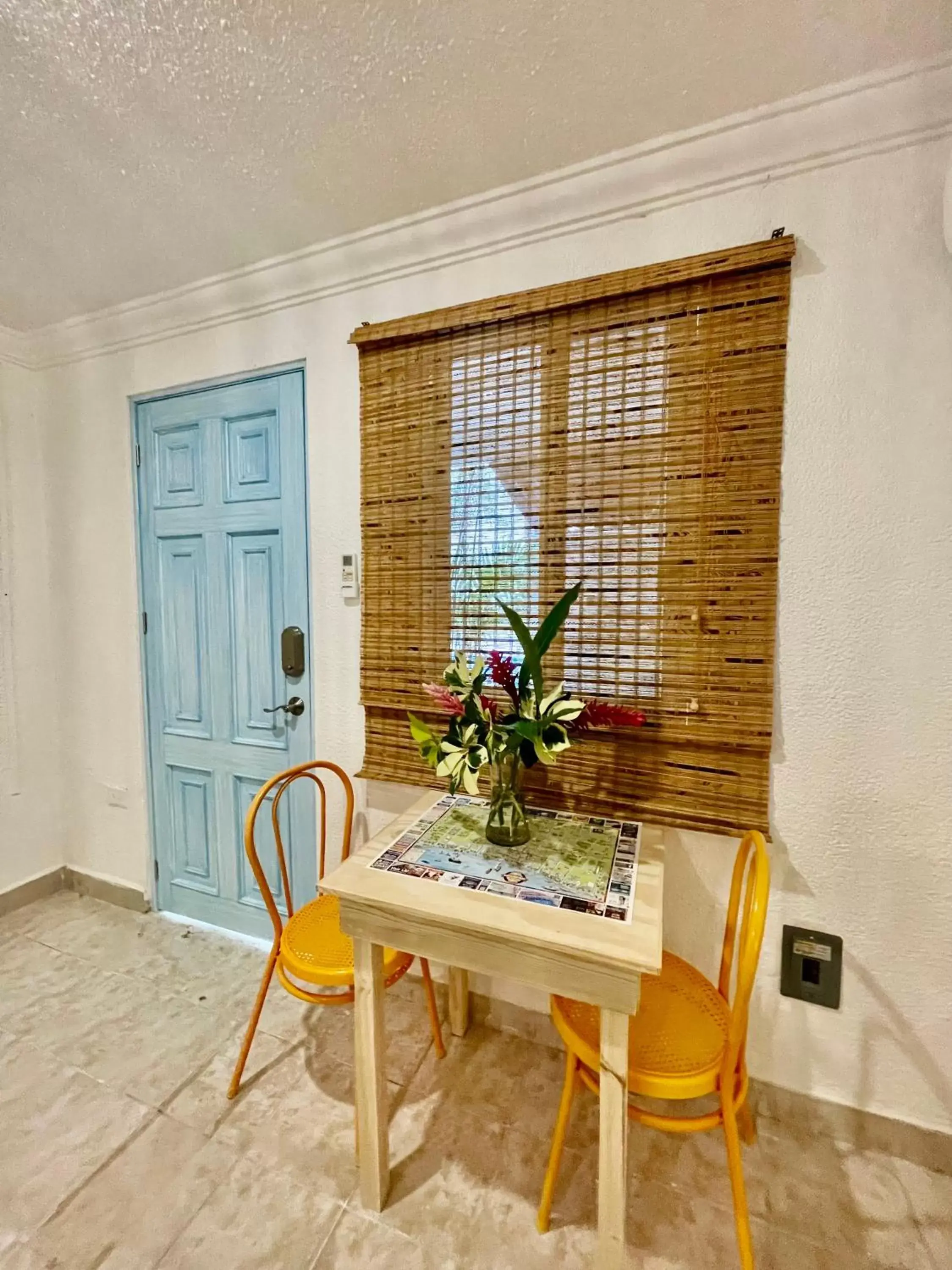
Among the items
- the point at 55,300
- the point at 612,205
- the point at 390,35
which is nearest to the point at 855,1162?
the point at 612,205

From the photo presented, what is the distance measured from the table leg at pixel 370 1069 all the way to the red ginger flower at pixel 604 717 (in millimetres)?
636

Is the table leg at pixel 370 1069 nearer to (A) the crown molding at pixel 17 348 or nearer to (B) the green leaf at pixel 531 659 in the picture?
(B) the green leaf at pixel 531 659

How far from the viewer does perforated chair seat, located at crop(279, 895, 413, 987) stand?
1.23 m

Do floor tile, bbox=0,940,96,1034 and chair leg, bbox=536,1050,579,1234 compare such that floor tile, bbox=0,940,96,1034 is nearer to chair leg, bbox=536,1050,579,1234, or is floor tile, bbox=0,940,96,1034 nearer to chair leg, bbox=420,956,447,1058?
chair leg, bbox=420,956,447,1058

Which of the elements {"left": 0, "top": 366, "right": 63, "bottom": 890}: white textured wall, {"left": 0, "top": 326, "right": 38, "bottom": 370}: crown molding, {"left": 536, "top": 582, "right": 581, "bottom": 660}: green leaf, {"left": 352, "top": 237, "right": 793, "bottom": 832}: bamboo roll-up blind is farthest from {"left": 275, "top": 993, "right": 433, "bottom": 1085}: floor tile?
{"left": 0, "top": 326, "right": 38, "bottom": 370}: crown molding

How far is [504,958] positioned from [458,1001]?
0.77m

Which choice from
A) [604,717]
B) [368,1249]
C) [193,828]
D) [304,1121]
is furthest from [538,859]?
[193,828]

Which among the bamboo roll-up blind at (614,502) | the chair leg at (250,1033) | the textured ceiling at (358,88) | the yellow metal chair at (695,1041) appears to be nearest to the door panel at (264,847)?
the chair leg at (250,1033)

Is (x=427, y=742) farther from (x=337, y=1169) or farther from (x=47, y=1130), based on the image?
(x=47, y=1130)

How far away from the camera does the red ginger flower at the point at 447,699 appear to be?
117cm

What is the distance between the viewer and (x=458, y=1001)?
1.54 m

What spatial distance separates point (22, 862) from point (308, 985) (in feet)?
4.63

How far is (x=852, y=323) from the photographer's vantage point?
46.7 inches

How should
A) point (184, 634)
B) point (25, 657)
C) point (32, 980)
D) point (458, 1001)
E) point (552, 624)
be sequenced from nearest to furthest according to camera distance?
point (552, 624) → point (458, 1001) → point (32, 980) → point (184, 634) → point (25, 657)
